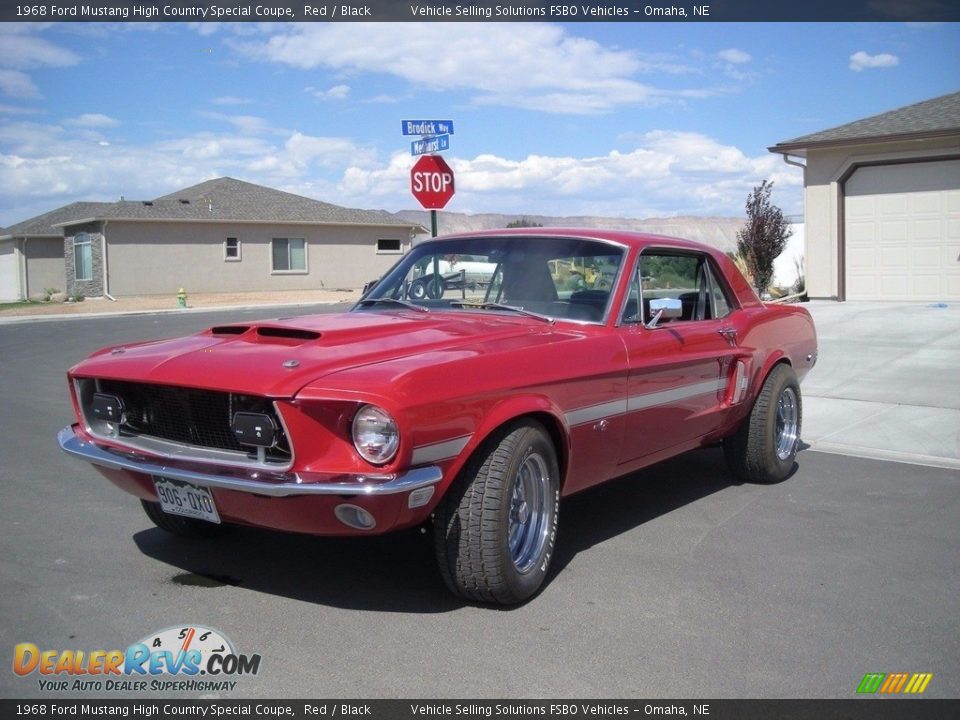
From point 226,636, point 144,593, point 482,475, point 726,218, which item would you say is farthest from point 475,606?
point 726,218

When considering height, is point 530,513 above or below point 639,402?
below

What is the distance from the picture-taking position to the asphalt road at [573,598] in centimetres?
→ 345

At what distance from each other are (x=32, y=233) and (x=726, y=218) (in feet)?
237

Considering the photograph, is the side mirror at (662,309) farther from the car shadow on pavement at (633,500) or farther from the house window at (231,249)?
the house window at (231,249)

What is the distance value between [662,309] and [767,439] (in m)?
1.67

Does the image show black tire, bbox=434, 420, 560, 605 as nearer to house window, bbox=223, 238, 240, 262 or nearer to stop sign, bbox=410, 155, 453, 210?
stop sign, bbox=410, 155, 453, 210

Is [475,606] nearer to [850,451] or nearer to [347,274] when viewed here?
[850,451]

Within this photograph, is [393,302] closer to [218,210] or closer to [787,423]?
[787,423]

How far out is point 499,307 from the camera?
518 cm

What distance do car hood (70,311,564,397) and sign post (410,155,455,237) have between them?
17.3ft

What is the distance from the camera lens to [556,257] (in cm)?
532

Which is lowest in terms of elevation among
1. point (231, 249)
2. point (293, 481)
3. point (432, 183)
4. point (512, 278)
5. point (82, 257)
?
point (293, 481)

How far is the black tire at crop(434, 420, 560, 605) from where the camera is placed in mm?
3896

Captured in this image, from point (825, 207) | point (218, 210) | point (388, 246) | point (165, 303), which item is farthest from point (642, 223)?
point (825, 207)
